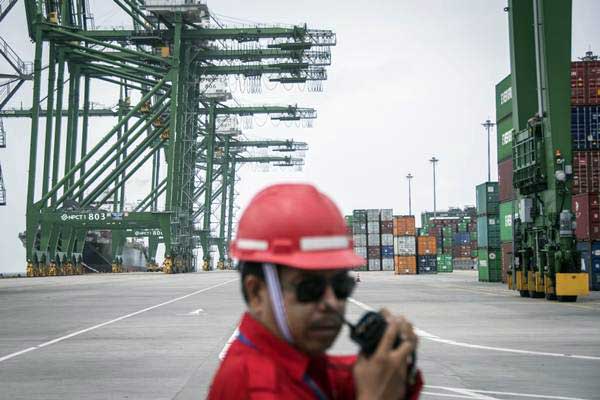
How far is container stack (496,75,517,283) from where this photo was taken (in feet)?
127

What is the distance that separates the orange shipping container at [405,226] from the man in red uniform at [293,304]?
6901 centimetres

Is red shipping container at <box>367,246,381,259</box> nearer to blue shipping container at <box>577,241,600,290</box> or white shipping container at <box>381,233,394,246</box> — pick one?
white shipping container at <box>381,233,394,246</box>

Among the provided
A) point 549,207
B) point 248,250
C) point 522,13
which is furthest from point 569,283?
point 248,250

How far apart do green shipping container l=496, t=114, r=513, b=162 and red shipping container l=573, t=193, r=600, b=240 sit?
849 centimetres

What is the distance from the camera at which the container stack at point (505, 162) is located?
127 feet

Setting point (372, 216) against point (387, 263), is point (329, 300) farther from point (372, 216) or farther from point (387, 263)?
point (387, 263)

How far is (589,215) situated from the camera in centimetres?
3036

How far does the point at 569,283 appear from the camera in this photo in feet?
73.7

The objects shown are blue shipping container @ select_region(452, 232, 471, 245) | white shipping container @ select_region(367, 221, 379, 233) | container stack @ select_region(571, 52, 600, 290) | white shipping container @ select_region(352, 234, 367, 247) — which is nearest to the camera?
container stack @ select_region(571, 52, 600, 290)

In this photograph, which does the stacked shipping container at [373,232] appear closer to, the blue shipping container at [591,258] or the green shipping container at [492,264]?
the green shipping container at [492,264]

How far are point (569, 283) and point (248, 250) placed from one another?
22067 mm

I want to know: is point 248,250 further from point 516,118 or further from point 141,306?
point 516,118

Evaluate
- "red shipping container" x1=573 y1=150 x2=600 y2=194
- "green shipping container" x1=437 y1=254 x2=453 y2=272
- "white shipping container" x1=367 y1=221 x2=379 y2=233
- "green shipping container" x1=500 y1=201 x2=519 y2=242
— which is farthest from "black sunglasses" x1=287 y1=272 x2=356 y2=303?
"white shipping container" x1=367 y1=221 x2=379 y2=233

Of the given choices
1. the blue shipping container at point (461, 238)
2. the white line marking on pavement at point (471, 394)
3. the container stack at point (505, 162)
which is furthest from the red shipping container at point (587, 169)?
the blue shipping container at point (461, 238)
